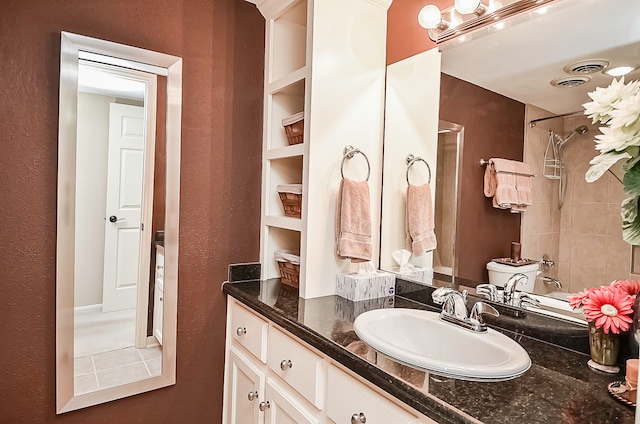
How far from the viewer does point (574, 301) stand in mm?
1001

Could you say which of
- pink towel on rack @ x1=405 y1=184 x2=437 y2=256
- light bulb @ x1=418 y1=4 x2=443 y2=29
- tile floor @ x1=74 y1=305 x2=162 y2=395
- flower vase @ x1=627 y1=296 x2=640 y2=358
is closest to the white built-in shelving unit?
pink towel on rack @ x1=405 y1=184 x2=437 y2=256

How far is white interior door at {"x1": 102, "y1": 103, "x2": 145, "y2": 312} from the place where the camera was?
1.53 m

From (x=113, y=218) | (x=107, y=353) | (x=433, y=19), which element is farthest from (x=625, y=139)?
(x=107, y=353)

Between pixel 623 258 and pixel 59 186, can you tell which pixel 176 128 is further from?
pixel 623 258

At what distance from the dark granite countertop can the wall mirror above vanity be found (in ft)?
0.76

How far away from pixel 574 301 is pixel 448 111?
864 mm

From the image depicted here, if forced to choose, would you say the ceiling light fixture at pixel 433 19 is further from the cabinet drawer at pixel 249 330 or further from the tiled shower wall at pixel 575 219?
the cabinet drawer at pixel 249 330

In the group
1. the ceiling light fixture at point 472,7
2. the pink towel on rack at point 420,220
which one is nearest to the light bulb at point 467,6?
the ceiling light fixture at point 472,7

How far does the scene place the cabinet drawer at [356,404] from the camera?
2.99 ft

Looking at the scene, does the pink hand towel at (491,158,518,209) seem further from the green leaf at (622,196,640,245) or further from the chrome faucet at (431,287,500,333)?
the green leaf at (622,196,640,245)

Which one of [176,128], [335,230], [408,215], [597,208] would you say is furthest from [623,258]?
[176,128]

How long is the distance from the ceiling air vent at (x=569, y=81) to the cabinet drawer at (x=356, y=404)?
41.2 inches

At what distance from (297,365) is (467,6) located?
1374 millimetres

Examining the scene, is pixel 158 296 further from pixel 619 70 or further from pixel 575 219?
pixel 619 70
